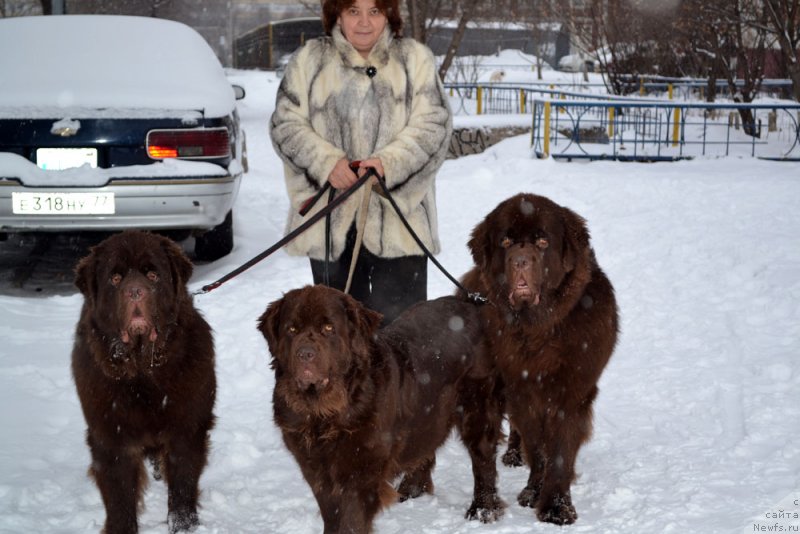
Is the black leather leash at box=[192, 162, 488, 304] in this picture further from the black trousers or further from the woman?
the black trousers

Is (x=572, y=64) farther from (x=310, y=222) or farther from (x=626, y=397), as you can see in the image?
(x=310, y=222)

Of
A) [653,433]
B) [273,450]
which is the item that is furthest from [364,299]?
[653,433]

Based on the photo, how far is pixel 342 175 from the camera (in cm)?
416

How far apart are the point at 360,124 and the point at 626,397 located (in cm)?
234

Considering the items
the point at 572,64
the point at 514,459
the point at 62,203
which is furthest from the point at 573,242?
the point at 572,64

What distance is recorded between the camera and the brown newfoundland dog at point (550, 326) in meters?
3.77

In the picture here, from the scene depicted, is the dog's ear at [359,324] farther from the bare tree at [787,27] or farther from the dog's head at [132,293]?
the bare tree at [787,27]

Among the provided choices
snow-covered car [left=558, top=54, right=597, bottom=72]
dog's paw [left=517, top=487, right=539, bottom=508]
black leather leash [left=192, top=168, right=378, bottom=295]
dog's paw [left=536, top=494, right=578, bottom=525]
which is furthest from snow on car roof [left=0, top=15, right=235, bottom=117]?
snow-covered car [left=558, top=54, right=597, bottom=72]

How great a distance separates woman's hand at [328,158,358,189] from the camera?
4.16 meters

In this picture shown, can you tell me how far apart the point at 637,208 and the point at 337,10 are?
655 cm

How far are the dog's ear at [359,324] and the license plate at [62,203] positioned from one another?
12.1 ft

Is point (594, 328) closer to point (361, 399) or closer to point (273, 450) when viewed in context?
point (361, 399)

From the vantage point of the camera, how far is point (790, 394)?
204 inches

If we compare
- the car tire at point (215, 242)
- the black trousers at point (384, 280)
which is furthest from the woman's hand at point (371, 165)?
the car tire at point (215, 242)
